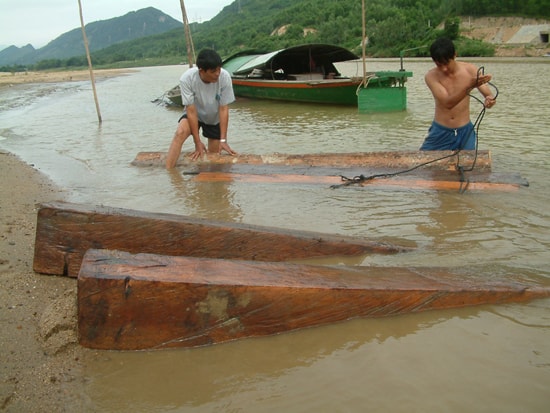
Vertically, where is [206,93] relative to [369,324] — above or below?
above

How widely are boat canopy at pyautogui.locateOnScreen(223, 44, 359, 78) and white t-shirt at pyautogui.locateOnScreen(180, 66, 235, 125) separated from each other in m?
9.24

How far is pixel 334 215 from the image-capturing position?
3908mm

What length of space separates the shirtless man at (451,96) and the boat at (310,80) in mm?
6409

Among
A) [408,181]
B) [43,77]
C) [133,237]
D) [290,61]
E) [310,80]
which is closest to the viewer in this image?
[133,237]

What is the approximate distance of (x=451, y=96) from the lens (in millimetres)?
4582

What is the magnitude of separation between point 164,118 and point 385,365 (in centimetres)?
1114

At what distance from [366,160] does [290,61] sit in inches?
493

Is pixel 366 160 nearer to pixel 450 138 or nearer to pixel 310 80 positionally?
pixel 450 138

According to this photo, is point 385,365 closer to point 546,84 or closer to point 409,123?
point 409,123

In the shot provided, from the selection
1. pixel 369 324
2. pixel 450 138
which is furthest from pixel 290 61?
pixel 369 324

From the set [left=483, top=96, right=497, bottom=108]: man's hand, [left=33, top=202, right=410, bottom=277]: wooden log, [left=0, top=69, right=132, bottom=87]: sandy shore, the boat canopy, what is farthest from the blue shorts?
[left=0, top=69, right=132, bottom=87]: sandy shore

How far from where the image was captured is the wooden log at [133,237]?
2.42m

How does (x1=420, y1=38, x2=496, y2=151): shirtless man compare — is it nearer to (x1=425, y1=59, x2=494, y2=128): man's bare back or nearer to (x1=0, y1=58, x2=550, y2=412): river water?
(x1=425, y1=59, x2=494, y2=128): man's bare back

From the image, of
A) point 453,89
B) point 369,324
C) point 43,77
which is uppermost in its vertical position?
point 43,77
